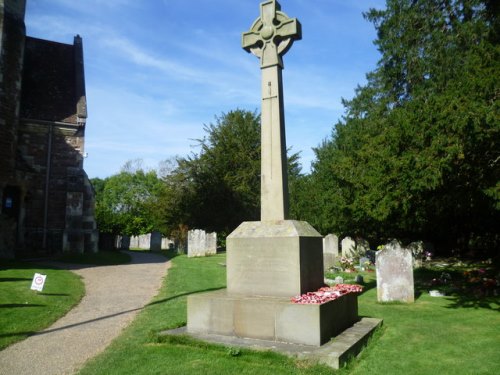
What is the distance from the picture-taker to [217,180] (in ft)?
109

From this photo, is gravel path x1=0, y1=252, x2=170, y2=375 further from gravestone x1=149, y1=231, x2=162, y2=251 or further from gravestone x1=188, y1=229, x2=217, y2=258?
gravestone x1=149, y1=231, x2=162, y2=251

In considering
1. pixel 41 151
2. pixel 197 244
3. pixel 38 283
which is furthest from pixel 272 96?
pixel 41 151

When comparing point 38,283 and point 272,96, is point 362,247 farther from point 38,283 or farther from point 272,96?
point 272,96

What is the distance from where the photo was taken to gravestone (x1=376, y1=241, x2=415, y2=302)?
384 inches

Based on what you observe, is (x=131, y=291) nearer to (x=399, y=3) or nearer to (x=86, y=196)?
(x=86, y=196)

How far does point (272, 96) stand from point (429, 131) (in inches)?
156

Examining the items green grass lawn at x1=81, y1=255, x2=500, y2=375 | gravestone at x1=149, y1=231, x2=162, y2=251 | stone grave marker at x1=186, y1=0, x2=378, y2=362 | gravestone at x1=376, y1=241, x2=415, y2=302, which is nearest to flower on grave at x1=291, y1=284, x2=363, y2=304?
stone grave marker at x1=186, y1=0, x2=378, y2=362

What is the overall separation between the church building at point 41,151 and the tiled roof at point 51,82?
5cm

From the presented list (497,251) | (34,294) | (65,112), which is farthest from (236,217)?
(34,294)

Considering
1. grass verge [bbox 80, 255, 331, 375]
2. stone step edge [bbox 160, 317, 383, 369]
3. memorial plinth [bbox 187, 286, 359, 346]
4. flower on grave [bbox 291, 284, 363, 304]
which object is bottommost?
grass verge [bbox 80, 255, 331, 375]

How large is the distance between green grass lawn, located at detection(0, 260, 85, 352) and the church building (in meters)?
7.37

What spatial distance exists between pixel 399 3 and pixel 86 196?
19.0 meters

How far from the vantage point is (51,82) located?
24125 mm

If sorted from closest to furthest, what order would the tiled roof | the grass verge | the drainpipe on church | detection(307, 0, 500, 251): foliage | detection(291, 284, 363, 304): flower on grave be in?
the grass verge
detection(291, 284, 363, 304): flower on grave
detection(307, 0, 500, 251): foliage
the drainpipe on church
the tiled roof
